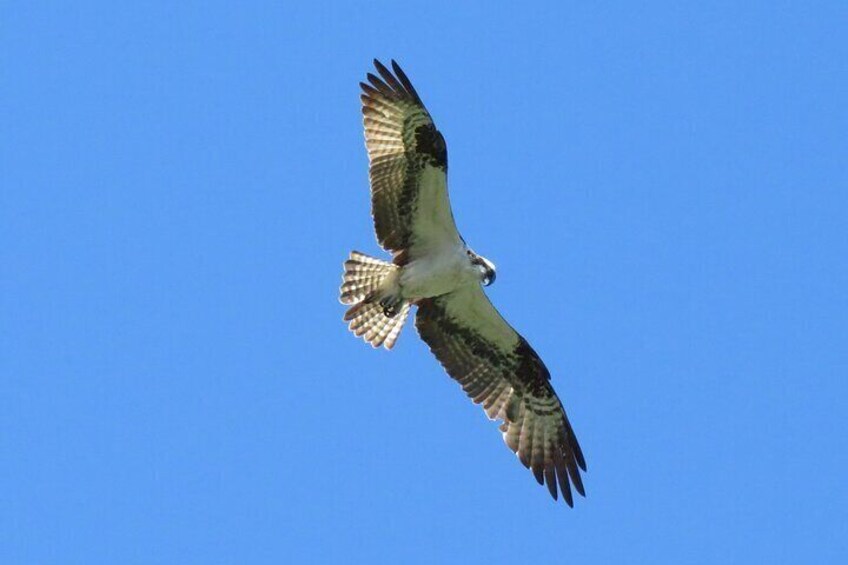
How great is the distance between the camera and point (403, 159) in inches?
596

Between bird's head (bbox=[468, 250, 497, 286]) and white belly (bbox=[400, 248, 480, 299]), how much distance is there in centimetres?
5

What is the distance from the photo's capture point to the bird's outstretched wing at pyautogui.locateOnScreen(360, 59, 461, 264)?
49.5ft

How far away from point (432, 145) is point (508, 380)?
2762 mm

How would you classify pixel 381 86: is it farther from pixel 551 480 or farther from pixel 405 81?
pixel 551 480

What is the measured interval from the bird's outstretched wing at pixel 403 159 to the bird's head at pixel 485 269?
1.20 ft

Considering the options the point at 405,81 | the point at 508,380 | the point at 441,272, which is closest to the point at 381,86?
the point at 405,81

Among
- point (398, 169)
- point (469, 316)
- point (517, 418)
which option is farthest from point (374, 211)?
point (517, 418)

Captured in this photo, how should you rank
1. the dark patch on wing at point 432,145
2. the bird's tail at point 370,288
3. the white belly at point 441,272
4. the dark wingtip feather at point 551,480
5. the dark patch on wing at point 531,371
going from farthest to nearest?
the dark patch on wing at point 531,371
the dark wingtip feather at point 551,480
the bird's tail at point 370,288
the white belly at point 441,272
the dark patch on wing at point 432,145

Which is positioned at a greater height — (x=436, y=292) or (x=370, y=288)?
(x=370, y=288)

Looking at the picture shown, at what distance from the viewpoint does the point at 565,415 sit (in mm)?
16312

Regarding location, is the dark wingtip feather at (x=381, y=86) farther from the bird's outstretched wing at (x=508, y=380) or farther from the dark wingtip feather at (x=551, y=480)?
the dark wingtip feather at (x=551, y=480)

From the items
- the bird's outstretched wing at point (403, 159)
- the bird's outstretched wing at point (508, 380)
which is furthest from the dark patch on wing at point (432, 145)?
the bird's outstretched wing at point (508, 380)

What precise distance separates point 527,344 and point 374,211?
7.22ft

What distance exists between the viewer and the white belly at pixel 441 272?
15.5m
